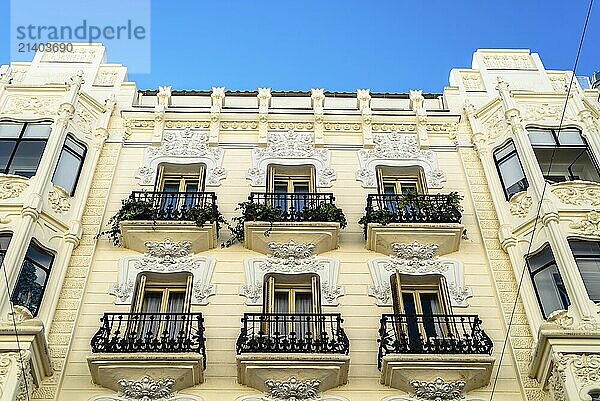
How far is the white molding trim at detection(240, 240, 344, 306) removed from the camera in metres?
16.6

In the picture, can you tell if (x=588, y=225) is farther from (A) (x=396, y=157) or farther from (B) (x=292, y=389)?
(B) (x=292, y=389)

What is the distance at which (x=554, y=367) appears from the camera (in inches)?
553

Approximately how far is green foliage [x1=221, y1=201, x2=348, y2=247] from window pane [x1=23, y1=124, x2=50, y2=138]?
17.5 feet

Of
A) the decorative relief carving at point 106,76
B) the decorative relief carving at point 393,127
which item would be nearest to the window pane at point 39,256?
the decorative relief carving at point 106,76

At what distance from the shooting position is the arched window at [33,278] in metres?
15.5

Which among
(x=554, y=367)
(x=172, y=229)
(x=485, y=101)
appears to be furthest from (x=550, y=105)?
(x=172, y=229)

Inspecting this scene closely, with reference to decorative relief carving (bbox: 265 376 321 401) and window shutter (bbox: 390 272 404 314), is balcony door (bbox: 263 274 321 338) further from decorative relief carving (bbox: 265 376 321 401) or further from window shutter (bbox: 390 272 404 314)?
window shutter (bbox: 390 272 404 314)

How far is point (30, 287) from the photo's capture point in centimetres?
1583

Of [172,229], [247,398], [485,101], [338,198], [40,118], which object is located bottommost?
[247,398]

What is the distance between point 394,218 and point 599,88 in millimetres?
8612

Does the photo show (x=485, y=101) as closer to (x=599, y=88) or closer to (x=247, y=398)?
(x=599, y=88)

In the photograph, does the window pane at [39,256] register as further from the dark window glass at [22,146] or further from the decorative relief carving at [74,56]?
the decorative relief carving at [74,56]

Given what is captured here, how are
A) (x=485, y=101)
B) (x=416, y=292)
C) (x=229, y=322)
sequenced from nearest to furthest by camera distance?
(x=229, y=322) → (x=416, y=292) → (x=485, y=101)

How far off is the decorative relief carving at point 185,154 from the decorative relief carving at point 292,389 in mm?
6425
